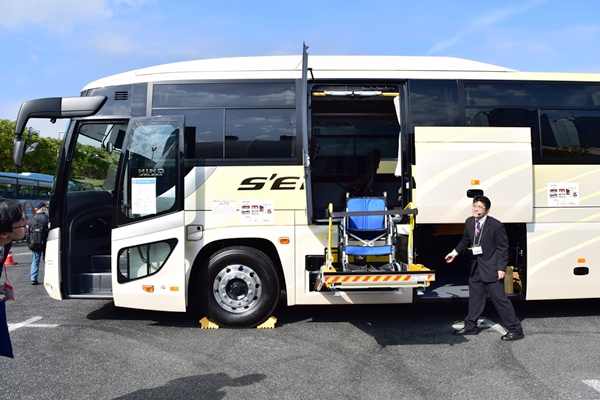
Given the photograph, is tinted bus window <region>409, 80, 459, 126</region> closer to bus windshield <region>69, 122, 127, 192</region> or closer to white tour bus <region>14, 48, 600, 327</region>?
white tour bus <region>14, 48, 600, 327</region>

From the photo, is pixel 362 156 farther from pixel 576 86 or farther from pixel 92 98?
pixel 92 98

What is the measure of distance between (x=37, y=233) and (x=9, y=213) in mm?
8372

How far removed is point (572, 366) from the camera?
519cm

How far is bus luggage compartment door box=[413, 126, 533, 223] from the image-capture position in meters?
6.52

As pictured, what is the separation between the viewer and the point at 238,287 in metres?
6.66

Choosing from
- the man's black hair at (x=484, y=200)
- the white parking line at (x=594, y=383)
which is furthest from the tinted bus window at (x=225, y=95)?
the white parking line at (x=594, y=383)

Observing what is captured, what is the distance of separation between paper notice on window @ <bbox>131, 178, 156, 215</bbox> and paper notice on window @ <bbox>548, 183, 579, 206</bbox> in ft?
16.8

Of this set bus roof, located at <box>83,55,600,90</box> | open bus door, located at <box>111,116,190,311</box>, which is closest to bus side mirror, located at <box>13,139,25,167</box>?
open bus door, located at <box>111,116,190,311</box>

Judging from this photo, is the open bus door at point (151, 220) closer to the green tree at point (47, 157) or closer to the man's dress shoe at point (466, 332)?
the green tree at point (47, 157)

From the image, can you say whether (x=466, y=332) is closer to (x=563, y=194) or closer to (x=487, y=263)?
(x=487, y=263)

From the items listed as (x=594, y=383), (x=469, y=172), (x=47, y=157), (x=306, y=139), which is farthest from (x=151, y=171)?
(x=47, y=157)

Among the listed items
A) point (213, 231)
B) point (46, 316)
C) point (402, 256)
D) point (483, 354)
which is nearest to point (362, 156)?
point (402, 256)

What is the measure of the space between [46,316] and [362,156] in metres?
5.85

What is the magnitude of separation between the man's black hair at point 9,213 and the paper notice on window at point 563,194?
244 inches
